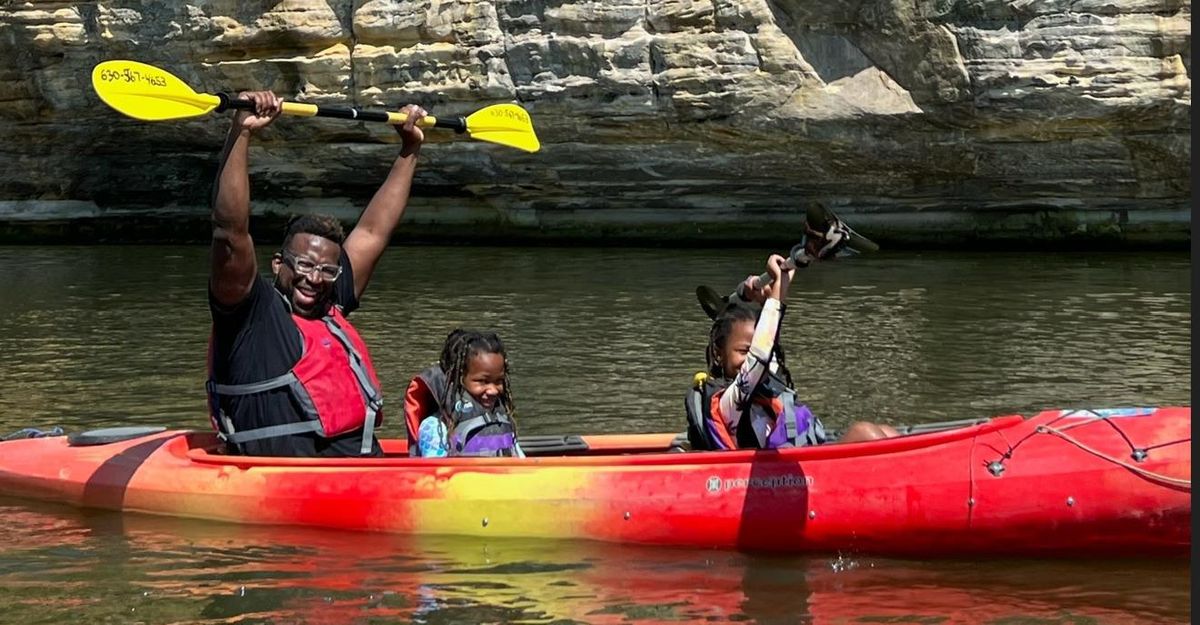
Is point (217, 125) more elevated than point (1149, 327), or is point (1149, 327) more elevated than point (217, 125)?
point (217, 125)

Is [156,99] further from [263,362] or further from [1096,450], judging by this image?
[1096,450]

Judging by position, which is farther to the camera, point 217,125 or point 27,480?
point 217,125

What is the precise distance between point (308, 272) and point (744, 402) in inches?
55.7

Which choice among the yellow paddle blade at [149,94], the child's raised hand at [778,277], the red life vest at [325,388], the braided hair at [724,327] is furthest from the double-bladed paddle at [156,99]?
the child's raised hand at [778,277]

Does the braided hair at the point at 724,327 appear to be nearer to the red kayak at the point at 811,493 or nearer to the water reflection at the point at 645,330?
the red kayak at the point at 811,493

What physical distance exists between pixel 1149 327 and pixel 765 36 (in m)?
4.97

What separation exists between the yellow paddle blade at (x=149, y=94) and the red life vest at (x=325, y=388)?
0.91 meters

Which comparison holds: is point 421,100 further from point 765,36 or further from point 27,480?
point 27,480

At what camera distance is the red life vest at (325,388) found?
17.1 ft

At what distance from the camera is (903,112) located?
44.6 feet

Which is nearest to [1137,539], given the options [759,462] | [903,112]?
[759,462]

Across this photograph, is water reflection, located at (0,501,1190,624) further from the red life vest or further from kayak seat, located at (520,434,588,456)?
kayak seat, located at (520,434,588,456)

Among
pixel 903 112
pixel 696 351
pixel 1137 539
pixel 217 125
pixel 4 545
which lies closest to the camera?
pixel 1137 539

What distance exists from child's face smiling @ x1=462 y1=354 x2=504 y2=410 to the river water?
45cm
